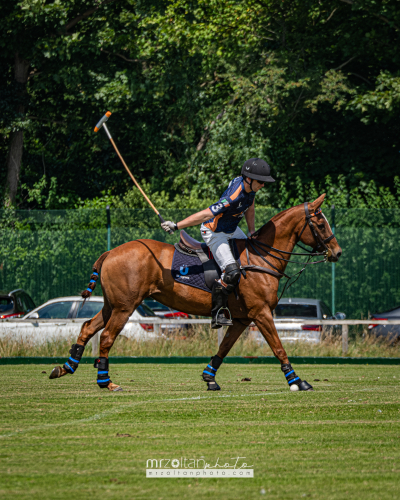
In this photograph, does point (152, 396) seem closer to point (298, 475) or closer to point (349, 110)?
point (298, 475)

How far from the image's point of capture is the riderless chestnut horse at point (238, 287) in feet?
32.7

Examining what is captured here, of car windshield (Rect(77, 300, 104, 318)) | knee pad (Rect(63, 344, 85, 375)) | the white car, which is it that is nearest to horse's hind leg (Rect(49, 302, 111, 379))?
knee pad (Rect(63, 344, 85, 375))

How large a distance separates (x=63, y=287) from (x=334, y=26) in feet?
49.4

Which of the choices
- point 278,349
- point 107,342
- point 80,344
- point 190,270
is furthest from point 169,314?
point 278,349

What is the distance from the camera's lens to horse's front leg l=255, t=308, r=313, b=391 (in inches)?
383

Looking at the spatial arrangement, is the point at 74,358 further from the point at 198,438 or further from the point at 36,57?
the point at 36,57

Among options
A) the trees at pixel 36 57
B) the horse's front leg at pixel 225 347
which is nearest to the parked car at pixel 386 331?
the horse's front leg at pixel 225 347

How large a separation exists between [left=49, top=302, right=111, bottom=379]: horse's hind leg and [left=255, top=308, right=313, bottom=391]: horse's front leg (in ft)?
7.22

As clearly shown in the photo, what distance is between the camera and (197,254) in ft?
33.2

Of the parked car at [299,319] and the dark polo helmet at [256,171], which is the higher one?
the dark polo helmet at [256,171]

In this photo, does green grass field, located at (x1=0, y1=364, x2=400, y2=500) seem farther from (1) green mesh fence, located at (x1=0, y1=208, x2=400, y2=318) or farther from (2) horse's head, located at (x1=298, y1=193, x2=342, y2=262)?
(1) green mesh fence, located at (x1=0, y1=208, x2=400, y2=318)

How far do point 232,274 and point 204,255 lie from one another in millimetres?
636

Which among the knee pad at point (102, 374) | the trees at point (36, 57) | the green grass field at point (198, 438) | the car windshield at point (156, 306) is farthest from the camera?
the trees at point (36, 57)

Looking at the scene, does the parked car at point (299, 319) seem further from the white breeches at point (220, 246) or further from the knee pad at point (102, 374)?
the knee pad at point (102, 374)
